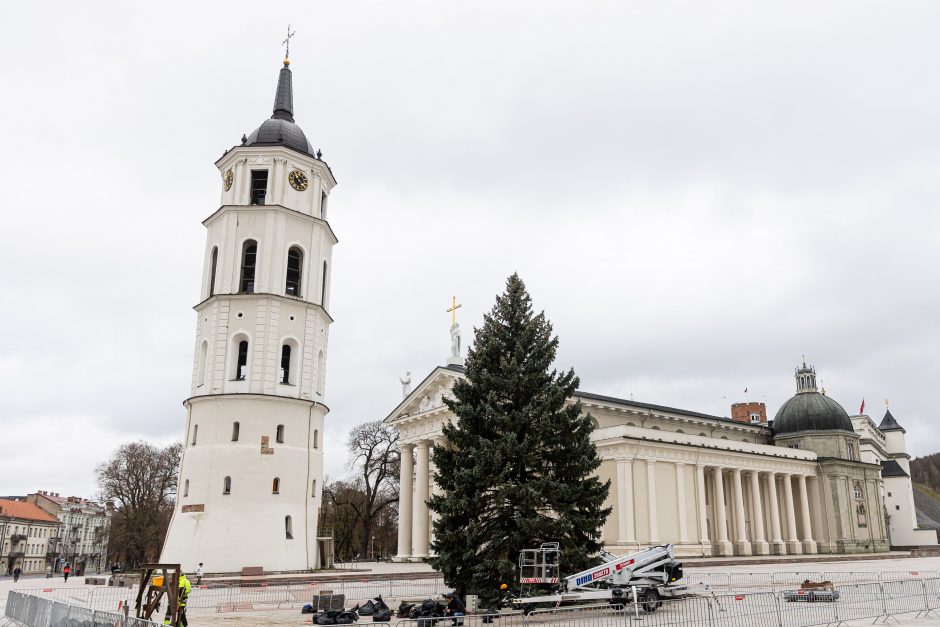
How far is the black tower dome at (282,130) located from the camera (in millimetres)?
40875

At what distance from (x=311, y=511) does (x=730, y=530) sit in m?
31.2

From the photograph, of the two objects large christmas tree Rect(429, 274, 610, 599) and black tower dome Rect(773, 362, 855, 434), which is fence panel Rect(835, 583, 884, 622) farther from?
black tower dome Rect(773, 362, 855, 434)

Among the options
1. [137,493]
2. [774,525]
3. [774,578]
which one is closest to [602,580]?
[774,578]

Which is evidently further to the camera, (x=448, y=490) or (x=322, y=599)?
(x=448, y=490)

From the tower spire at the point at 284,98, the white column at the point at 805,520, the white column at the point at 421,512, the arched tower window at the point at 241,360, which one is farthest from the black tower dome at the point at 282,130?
the white column at the point at 805,520

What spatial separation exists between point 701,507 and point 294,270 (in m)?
28.7

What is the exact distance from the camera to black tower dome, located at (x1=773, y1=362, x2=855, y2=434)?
2491 inches

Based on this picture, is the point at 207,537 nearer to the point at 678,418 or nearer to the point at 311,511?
the point at 311,511

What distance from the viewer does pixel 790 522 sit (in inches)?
2169

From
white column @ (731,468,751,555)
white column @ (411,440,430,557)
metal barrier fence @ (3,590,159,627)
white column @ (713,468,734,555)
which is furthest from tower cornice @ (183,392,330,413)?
white column @ (731,468,751,555)

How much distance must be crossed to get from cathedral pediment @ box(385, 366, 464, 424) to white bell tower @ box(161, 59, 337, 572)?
34.6 feet

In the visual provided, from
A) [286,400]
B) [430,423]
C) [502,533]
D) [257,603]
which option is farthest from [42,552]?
[502,533]

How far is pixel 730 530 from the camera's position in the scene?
53438 millimetres

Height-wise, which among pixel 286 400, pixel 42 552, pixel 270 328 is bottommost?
pixel 42 552
